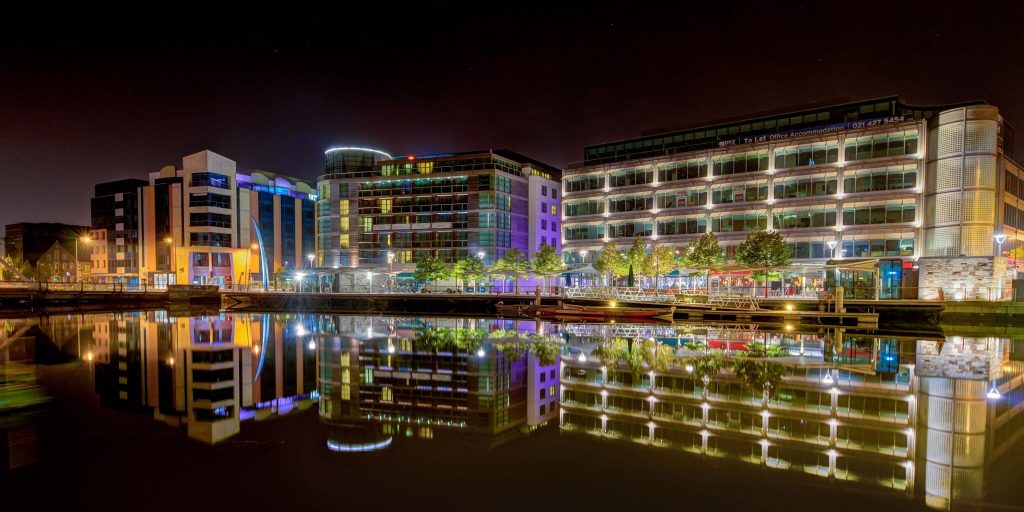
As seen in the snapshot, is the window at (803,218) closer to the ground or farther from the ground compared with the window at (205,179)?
closer to the ground

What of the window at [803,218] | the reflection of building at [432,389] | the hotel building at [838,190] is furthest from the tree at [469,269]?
the reflection of building at [432,389]

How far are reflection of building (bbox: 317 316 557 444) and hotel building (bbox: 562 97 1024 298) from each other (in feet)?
136

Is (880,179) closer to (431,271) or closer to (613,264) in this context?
(613,264)

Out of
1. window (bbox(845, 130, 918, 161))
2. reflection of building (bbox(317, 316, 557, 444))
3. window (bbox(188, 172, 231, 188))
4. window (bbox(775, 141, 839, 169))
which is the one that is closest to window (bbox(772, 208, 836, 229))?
window (bbox(775, 141, 839, 169))

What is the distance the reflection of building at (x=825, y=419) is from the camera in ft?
31.3

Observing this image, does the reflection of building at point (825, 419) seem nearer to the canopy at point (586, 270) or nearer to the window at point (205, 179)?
the canopy at point (586, 270)

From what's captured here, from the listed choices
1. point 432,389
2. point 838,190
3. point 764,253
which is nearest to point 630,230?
point 764,253

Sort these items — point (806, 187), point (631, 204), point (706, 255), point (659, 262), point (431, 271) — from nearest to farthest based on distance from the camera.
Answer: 1. point (706, 255)
2. point (659, 262)
3. point (806, 187)
4. point (431, 271)
5. point (631, 204)

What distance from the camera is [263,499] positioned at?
8172 mm

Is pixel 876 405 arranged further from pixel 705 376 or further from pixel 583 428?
pixel 583 428

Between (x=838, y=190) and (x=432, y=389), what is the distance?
52.3 meters

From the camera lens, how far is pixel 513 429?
11906 millimetres

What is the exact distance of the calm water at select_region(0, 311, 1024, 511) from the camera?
8.45 m

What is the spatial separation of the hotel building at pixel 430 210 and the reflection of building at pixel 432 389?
49.5m
